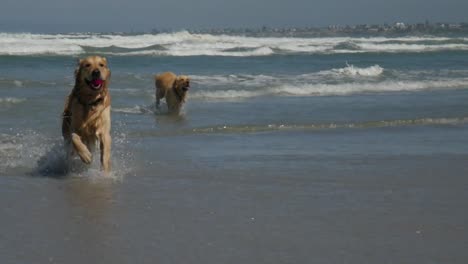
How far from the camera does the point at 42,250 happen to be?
4.00m

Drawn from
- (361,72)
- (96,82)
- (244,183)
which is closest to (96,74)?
(96,82)

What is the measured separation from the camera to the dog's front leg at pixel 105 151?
6457 mm

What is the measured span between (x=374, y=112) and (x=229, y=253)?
296 inches

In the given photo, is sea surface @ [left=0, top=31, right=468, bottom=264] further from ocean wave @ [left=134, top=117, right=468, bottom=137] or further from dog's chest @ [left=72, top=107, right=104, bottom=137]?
dog's chest @ [left=72, top=107, right=104, bottom=137]

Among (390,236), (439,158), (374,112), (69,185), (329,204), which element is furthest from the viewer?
(374,112)

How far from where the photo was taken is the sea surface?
4.11 meters

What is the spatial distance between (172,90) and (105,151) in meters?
5.91

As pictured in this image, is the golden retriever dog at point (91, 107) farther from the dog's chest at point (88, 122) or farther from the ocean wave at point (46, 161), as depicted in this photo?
the ocean wave at point (46, 161)

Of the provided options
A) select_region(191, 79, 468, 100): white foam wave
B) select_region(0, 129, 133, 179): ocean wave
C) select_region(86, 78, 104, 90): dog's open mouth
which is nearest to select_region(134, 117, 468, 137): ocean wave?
select_region(0, 129, 133, 179): ocean wave

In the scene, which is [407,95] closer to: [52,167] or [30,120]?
[30,120]

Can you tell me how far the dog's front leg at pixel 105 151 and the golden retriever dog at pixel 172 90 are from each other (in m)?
5.00

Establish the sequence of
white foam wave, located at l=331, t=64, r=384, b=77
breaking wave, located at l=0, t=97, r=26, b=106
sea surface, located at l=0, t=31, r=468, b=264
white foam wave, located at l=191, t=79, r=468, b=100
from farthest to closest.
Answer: white foam wave, located at l=331, t=64, r=384, b=77 → white foam wave, located at l=191, t=79, r=468, b=100 → breaking wave, located at l=0, t=97, r=26, b=106 → sea surface, located at l=0, t=31, r=468, b=264

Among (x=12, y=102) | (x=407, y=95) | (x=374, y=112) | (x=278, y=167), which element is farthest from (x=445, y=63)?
(x=278, y=167)

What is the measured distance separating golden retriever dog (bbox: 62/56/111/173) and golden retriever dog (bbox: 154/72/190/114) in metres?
4.93
